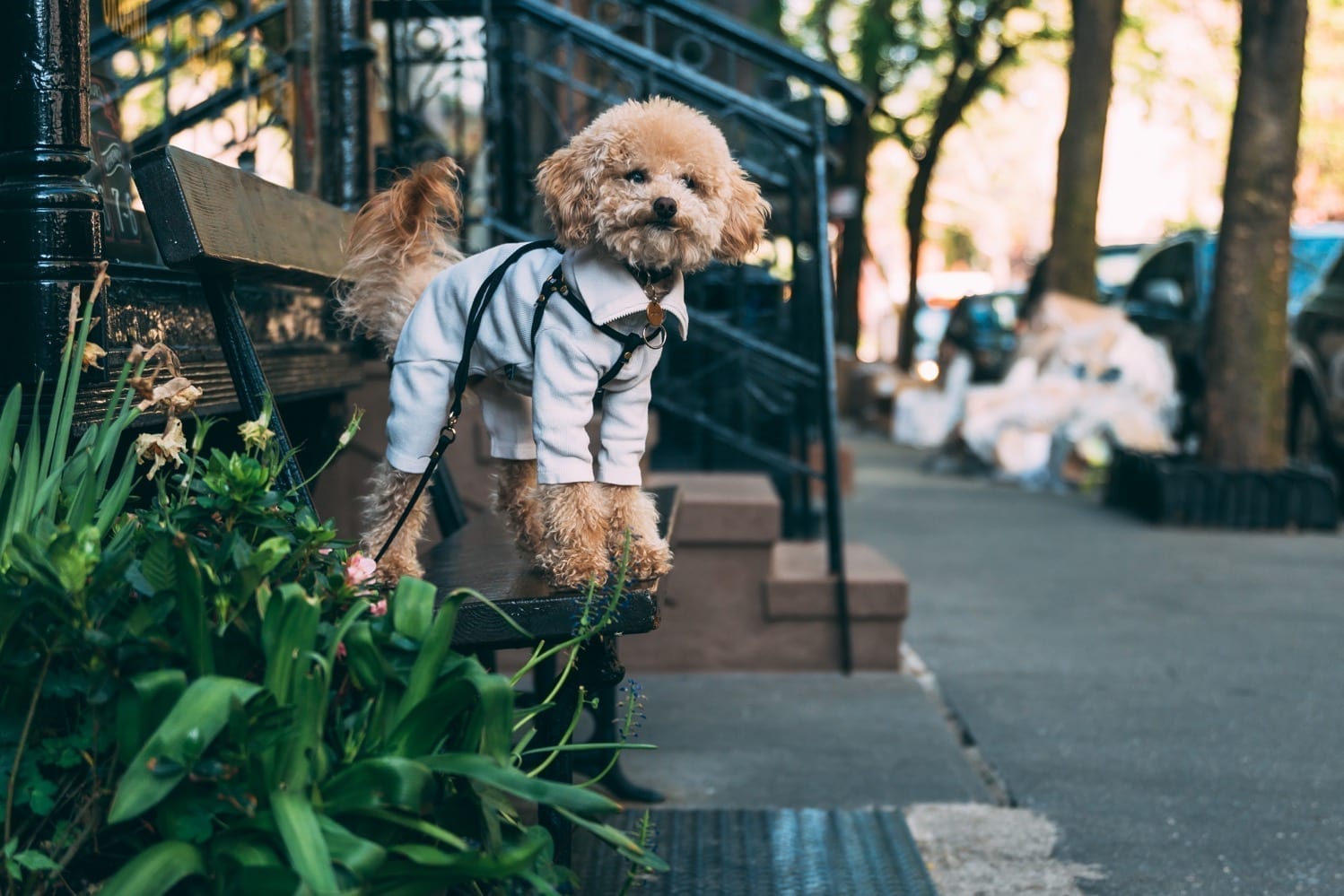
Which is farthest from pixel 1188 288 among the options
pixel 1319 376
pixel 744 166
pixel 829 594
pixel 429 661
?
pixel 429 661

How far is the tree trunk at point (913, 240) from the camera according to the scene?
77.0 feet

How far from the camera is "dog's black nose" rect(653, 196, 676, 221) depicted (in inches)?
97.3

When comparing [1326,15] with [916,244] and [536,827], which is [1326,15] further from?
[536,827]

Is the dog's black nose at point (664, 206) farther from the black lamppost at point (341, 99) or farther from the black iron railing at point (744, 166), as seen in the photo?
the black lamppost at point (341, 99)

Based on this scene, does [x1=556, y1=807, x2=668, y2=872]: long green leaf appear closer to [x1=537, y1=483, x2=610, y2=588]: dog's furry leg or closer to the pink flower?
the pink flower

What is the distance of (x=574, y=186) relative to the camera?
254cm

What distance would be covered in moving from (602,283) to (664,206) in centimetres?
19

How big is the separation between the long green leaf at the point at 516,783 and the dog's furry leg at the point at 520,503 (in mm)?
1019

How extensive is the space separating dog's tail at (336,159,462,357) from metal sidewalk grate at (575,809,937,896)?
4.12 feet

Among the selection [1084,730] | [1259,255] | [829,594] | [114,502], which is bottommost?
[1084,730]

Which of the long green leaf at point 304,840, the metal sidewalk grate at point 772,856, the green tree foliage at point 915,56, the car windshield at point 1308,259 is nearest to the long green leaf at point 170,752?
the long green leaf at point 304,840

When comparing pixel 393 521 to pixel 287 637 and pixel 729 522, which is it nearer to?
pixel 287 637

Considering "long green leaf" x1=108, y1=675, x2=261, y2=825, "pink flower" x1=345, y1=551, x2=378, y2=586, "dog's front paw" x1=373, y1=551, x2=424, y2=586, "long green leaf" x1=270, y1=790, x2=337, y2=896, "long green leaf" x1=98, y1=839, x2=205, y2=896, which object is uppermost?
"pink flower" x1=345, y1=551, x2=378, y2=586

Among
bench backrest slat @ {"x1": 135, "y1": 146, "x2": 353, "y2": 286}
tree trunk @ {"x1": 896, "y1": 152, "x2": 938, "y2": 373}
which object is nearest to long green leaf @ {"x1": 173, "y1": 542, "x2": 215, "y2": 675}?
bench backrest slat @ {"x1": 135, "y1": 146, "x2": 353, "y2": 286}
